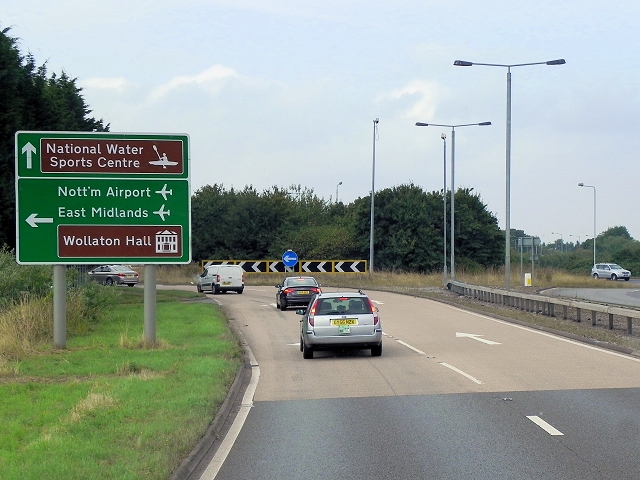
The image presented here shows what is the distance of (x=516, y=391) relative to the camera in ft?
43.4

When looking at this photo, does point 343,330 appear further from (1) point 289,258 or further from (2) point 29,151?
(1) point 289,258

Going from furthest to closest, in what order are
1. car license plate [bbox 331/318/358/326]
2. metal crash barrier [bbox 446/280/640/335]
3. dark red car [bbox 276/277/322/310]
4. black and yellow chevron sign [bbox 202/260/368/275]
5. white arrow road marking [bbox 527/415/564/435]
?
1. black and yellow chevron sign [bbox 202/260/368/275]
2. dark red car [bbox 276/277/322/310]
3. metal crash barrier [bbox 446/280/640/335]
4. car license plate [bbox 331/318/358/326]
5. white arrow road marking [bbox 527/415/564/435]

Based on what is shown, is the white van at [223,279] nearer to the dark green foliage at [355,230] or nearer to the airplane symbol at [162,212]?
the dark green foliage at [355,230]

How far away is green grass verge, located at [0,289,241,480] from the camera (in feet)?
27.1

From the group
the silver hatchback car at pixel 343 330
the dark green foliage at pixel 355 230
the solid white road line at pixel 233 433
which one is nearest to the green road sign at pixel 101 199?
the silver hatchback car at pixel 343 330

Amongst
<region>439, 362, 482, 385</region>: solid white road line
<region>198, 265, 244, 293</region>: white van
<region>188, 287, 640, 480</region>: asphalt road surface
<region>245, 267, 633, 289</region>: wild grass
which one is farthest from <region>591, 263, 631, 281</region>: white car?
<region>439, 362, 482, 385</region>: solid white road line

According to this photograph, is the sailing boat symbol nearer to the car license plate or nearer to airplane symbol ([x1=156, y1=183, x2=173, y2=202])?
airplane symbol ([x1=156, y1=183, x2=173, y2=202])

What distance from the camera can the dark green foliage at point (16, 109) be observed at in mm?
35594

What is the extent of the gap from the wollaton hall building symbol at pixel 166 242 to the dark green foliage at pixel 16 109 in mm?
17210

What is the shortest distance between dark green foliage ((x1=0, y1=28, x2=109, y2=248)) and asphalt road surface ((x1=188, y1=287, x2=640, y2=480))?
61.8 ft

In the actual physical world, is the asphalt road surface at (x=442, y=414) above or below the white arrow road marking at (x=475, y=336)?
above

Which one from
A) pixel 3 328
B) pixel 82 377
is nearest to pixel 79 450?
pixel 82 377

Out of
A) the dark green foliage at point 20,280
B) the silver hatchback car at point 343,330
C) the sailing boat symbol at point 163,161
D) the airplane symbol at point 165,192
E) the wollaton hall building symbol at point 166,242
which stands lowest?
the silver hatchback car at point 343,330

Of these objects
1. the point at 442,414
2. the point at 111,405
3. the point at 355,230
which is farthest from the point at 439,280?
the point at 111,405
